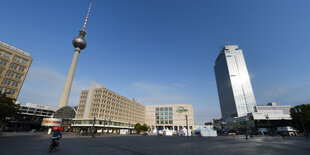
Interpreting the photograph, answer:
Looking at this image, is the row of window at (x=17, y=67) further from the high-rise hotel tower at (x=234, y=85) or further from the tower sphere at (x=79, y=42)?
the high-rise hotel tower at (x=234, y=85)

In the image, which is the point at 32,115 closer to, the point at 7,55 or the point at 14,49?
the point at 14,49

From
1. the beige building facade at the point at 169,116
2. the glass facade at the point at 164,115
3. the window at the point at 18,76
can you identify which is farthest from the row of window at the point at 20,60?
the glass facade at the point at 164,115

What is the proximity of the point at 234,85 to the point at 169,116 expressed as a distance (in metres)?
74.7

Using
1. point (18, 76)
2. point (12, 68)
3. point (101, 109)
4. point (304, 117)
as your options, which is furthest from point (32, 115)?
point (304, 117)

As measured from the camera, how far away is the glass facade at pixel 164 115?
108369 millimetres

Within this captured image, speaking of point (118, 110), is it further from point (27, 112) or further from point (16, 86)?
point (27, 112)

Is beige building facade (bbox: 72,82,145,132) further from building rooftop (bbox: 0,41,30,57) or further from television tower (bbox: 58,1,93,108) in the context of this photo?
building rooftop (bbox: 0,41,30,57)

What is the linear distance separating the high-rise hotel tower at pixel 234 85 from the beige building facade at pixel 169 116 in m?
52.7

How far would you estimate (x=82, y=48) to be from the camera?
313 feet

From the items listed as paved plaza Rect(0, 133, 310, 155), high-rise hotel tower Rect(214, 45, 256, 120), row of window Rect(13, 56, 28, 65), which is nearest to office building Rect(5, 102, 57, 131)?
row of window Rect(13, 56, 28, 65)

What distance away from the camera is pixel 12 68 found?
45938 mm

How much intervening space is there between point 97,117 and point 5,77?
36.0 metres

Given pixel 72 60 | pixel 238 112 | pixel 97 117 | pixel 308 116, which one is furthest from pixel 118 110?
pixel 238 112

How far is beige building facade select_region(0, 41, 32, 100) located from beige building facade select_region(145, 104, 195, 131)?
8252 cm
